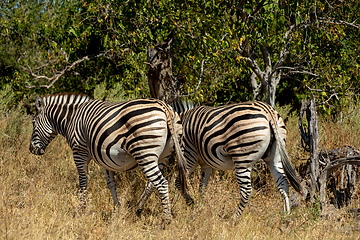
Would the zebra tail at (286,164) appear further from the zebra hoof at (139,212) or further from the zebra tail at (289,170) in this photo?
the zebra hoof at (139,212)

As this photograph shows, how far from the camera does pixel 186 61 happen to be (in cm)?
548

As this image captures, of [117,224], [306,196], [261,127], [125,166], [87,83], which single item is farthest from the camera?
[87,83]

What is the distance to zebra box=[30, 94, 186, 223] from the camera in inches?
171

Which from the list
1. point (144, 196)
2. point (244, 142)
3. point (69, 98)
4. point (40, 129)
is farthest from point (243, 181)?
point (40, 129)

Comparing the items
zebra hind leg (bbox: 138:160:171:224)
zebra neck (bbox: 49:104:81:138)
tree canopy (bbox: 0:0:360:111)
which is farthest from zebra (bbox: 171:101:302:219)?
zebra neck (bbox: 49:104:81:138)

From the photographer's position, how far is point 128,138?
4.40 m

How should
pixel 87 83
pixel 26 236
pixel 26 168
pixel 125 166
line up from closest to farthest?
pixel 26 236, pixel 125 166, pixel 26 168, pixel 87 83

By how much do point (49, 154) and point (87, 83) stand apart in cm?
589

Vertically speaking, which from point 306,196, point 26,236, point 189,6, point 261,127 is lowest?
point 306,196

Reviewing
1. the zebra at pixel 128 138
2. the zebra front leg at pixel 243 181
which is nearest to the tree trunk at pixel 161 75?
the zebra at pixel 128 138

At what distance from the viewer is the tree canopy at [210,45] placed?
5.34m

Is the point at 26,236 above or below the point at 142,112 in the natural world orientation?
below

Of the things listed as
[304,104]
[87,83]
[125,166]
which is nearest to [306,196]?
[304,104]

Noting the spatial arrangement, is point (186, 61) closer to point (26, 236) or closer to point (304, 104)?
point (304, 104)
